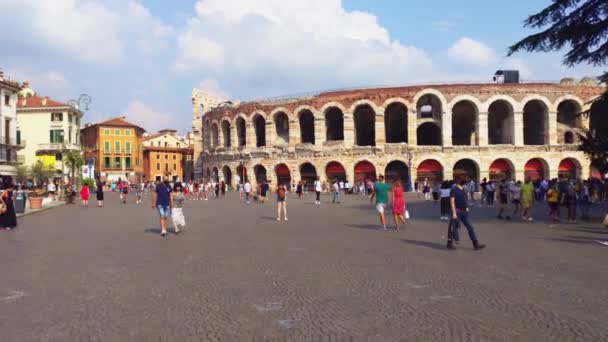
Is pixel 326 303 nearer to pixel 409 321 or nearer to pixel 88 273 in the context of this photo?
pixel 409 321

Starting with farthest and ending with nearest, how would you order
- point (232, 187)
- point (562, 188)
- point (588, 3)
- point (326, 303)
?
point (232, 187) < point (562, 188) < point (588, 3) < point (326, 303)

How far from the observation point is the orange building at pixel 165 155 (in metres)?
89.1

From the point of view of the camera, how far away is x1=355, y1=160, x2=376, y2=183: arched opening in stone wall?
143 feet

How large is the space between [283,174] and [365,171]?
8548mm

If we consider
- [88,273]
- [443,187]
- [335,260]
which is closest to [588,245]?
[335,260]

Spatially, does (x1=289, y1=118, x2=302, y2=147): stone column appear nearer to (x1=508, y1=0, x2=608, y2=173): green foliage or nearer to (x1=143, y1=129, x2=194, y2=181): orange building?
(x1=508, y1=0, x2=608, y2=173): green foliage

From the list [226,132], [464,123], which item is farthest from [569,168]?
[226,132]

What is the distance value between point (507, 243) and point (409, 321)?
21.4 feet

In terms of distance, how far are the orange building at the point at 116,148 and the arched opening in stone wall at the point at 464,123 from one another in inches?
2029

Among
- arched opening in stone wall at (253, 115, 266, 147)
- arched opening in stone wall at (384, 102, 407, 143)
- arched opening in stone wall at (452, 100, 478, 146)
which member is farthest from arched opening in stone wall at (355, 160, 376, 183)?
arched opening in stone wall at (253, 115, 266, 147)

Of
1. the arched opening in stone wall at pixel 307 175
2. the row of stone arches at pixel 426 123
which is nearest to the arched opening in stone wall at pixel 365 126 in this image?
the row of stone arches at pixel 426 123

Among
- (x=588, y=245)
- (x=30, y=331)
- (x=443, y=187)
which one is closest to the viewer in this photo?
(x=30, y=331)

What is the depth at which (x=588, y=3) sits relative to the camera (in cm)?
1462

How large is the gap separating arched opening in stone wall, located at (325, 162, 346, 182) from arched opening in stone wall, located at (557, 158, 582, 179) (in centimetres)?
→ 1876
